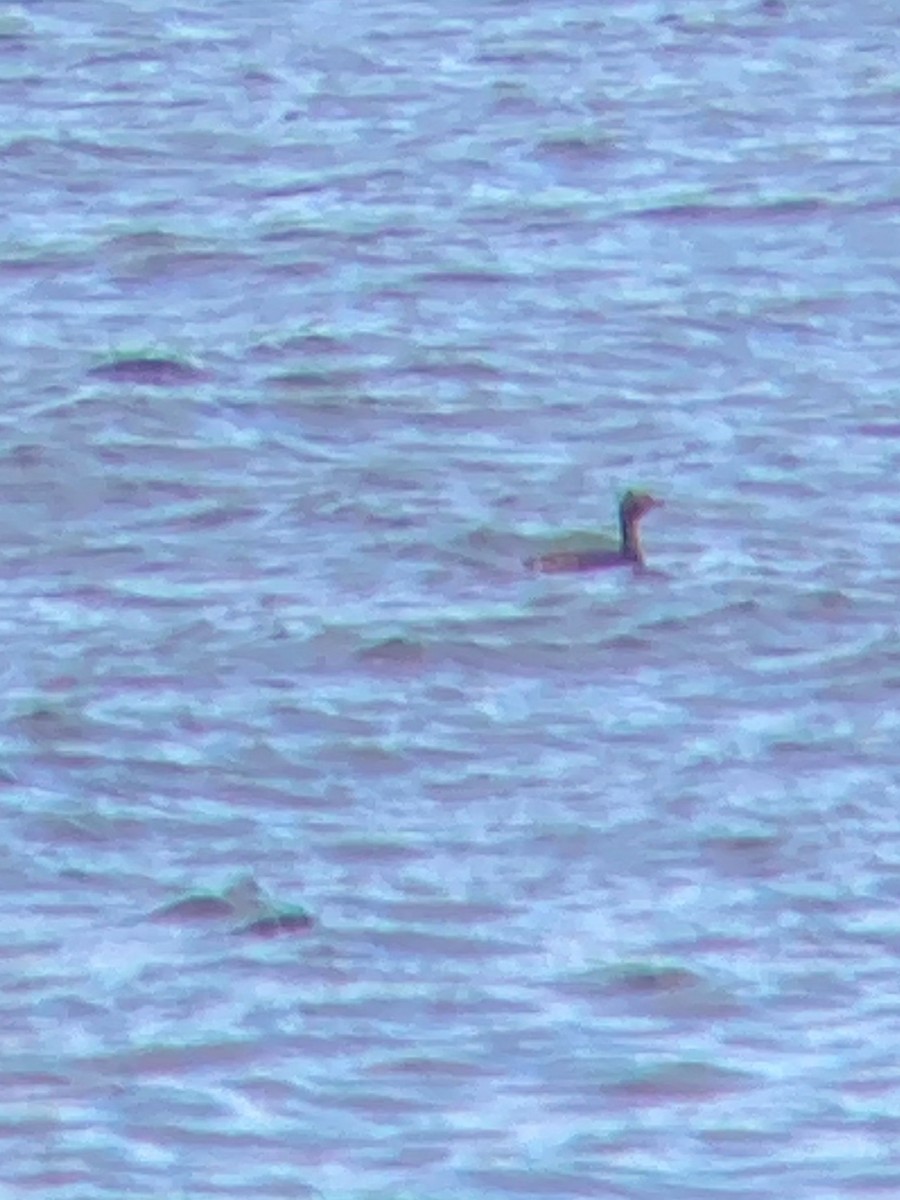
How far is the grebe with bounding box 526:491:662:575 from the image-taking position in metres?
13.6

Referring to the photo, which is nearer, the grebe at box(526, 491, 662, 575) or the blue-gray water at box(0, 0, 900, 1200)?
the blue-gray water at box(0, 0, 900, 1200)

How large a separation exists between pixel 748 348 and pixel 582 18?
5.28m

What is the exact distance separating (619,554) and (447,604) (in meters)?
0.62

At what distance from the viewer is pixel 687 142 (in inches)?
738

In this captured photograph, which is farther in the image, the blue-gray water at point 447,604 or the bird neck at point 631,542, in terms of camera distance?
the bird neck at point 631,542

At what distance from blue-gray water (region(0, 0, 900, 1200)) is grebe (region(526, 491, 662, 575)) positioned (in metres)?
0.10

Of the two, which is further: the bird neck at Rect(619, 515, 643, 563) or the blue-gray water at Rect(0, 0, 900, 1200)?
the bird neck at Rect(619, 515, 643, 563)

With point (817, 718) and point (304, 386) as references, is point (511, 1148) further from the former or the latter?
point (304, 386)

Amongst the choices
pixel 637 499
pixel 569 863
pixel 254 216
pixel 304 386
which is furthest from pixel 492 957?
pixel 254 216

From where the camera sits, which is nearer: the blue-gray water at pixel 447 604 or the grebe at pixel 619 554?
A: the blue-gray water at pixel 447 604

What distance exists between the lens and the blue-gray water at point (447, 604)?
32.4 ft

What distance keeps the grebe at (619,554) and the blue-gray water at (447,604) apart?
95 millimetres

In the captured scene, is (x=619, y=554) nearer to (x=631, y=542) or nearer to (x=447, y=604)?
(x=631, y=542)

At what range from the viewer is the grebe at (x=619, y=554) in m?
13.6
